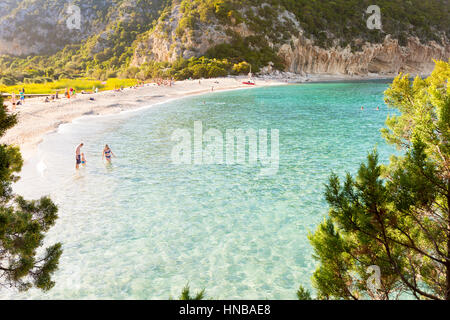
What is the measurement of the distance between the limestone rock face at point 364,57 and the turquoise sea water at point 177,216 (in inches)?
3121

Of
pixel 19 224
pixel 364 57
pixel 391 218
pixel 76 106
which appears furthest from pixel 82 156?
pixel 364 57

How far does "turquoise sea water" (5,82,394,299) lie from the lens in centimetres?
902

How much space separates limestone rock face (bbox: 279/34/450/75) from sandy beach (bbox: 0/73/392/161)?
28.6 metres

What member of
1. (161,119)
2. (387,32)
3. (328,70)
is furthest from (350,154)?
(387,32)

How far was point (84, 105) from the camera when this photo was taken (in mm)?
39844

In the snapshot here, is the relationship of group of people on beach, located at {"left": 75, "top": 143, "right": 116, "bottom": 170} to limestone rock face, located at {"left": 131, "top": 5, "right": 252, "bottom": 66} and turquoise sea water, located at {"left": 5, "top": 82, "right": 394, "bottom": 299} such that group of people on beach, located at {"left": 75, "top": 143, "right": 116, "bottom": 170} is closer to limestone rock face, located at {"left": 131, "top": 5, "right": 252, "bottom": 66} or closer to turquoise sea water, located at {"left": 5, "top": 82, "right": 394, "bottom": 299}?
turquoise sea water, located at {"left": 5, "top": 82, "right": 394, "bottom": 299}

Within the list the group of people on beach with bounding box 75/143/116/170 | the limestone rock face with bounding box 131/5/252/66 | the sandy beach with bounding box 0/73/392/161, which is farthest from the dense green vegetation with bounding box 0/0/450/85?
the group of people on beach with bounding box 75/143/116/170

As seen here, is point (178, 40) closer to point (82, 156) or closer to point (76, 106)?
point (76, 106)

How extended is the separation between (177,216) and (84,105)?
32.7 metres

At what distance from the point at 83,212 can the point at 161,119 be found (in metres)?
22.1

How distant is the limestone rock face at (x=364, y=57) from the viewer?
325ft

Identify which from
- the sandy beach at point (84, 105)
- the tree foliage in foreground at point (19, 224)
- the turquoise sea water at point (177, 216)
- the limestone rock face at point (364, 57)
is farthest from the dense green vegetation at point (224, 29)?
the tree foliage in foreground at point (19, 224)

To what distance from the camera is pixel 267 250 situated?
1044 centimetres

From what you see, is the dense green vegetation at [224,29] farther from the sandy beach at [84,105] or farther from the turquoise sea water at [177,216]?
the turquoise sea water at [177,216]
